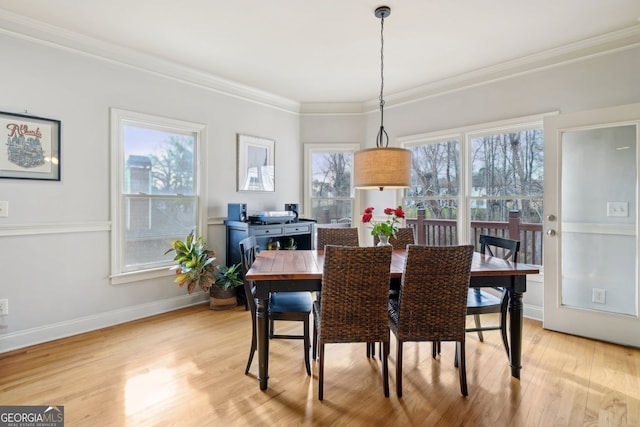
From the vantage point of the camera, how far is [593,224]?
297cm

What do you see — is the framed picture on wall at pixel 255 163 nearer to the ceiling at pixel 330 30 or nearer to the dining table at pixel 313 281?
the ceiling at pixel 330 30

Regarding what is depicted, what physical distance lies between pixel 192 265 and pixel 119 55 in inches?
85.1

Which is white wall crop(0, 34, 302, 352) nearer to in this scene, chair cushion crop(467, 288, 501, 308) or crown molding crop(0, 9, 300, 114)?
crown molding crop(0, 9, 300, 114)

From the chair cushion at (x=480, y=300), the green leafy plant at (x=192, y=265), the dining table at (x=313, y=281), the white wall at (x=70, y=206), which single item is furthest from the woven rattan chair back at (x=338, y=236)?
the white wall at (x=70, y=206)

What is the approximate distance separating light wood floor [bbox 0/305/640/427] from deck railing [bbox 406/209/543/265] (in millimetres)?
906

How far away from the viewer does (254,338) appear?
231 cm

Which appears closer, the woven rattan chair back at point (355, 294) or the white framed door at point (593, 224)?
the woven rattan chair back at point (355, 294)

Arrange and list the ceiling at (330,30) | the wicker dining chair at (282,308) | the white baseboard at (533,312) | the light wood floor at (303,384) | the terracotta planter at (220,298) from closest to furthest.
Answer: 1. the light wood floor at (303,384)
2. the wicker dining chair at (282,308)
3. the ceiling at (330,30)
4. the white baseboard at (533,312)
5. the terracotta planter at (220,298)

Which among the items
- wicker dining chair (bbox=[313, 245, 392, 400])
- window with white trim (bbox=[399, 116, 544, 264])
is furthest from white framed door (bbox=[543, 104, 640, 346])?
wicker dining chair (bbox=[313, 245, 392, 400])

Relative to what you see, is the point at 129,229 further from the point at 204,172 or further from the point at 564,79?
the point at 564,79

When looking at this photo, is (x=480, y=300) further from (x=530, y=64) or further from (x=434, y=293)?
(x=530, y=64)

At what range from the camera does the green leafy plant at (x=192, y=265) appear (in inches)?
135

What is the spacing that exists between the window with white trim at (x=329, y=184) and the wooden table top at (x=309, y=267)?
2.25 m

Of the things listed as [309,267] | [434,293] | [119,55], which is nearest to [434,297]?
[434,293]
